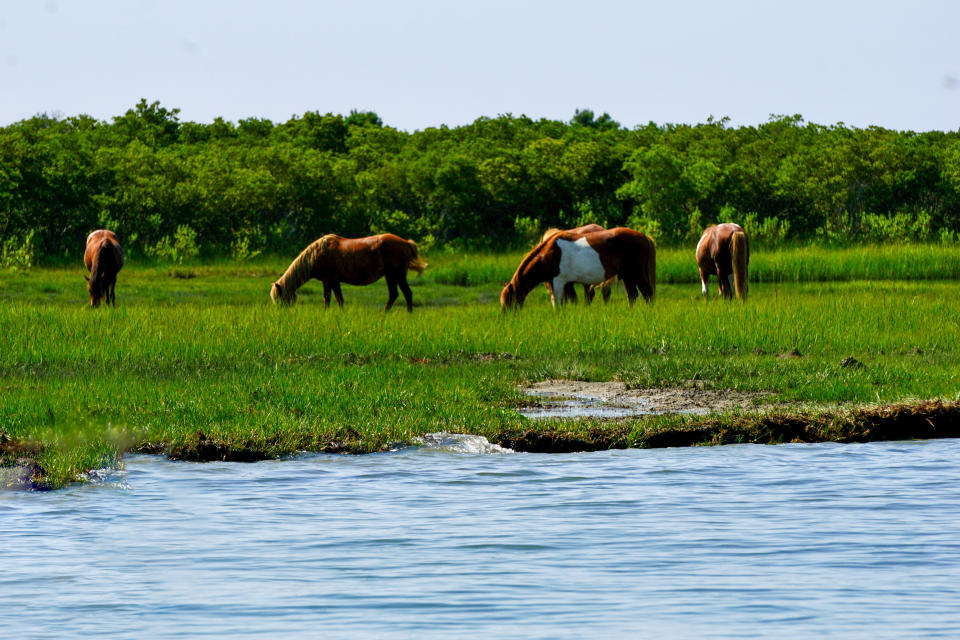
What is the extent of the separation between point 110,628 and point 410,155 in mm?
44244

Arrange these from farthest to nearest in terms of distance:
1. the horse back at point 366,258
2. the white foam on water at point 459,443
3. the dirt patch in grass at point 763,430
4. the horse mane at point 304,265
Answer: the horse back at point 366,258 → the horse mane at point 304,265 → the dirt patch in grass at point 763,430 → the white foam on water at point 459,443

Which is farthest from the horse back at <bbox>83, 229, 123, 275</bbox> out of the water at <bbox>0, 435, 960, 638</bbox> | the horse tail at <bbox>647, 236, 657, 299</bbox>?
the water at <bbox>0, 435, 960, 638</bbox>

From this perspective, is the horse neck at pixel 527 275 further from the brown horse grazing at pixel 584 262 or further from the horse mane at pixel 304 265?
the horse mane at pixel 304 265

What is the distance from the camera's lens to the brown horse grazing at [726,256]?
2312cm

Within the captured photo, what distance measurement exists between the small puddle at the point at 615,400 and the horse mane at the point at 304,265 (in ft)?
35.9

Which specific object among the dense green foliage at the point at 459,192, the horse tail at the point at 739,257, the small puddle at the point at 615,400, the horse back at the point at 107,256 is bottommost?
the small puddle at the point at 615,400

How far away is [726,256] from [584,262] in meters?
3.33

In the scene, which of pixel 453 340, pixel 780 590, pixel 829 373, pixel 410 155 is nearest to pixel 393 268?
pixel 453 340

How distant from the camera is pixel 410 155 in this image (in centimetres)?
4956

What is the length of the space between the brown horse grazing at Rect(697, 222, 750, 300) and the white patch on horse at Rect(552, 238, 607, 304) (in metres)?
2.53

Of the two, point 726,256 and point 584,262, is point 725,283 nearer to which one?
point 726,256

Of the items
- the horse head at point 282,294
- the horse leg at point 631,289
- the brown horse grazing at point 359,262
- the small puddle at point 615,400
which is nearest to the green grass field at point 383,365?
the small puddle at point 615,400

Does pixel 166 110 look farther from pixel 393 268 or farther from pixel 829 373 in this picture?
pixel 829 373

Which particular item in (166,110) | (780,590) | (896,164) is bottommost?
(780,590)
